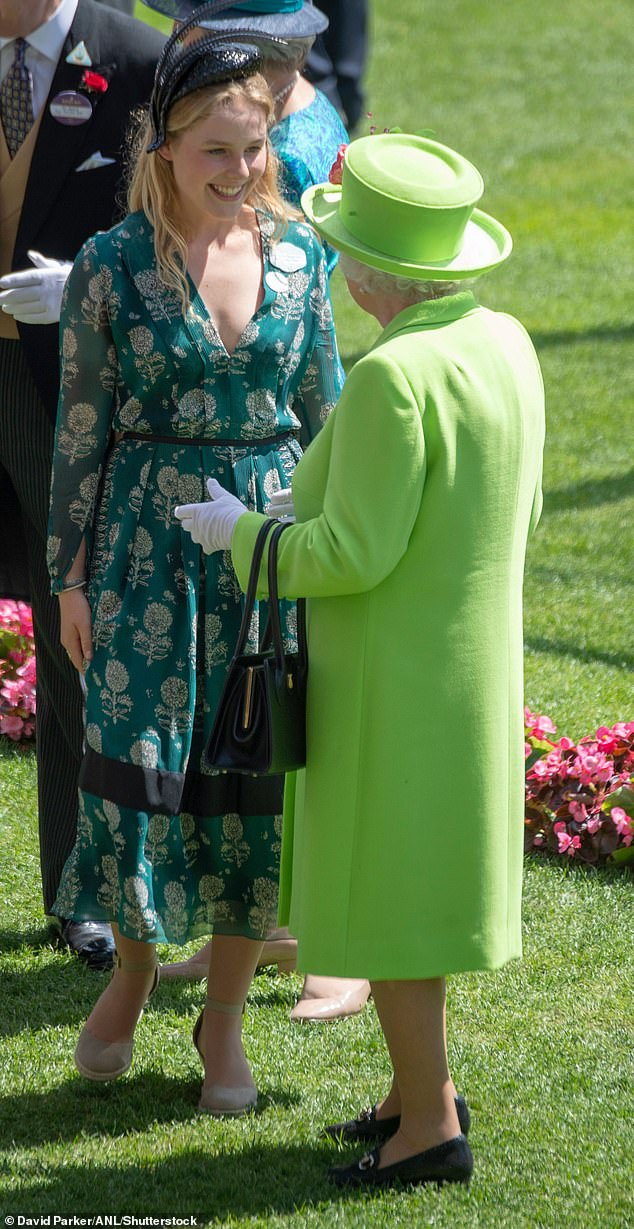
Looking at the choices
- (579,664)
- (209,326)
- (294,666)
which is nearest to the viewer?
(294,666)

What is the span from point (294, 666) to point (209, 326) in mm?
684

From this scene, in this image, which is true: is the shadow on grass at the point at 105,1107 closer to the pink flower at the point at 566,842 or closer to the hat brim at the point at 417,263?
the pink flower at the point at 566,842

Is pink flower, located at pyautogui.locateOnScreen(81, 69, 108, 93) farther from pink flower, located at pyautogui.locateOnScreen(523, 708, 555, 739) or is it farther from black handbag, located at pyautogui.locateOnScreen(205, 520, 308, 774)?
pink flower, located at pyautogui.locateOnScreen(523, 708, 555, 739)

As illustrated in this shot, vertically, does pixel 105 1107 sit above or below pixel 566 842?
above

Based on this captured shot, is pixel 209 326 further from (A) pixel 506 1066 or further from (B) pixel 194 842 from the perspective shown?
(A) pixel 506 1066

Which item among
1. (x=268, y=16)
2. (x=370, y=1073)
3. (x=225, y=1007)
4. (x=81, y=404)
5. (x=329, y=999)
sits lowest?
(x=329, y=999)

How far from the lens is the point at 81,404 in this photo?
10.5 ft

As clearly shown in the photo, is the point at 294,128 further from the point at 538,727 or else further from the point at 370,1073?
the point at 370,1073

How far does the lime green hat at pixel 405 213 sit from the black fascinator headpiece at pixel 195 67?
14.5 inches

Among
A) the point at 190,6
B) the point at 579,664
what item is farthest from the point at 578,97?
the point at 190,6

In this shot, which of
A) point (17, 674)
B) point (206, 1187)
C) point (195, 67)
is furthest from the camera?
point (17, 674)

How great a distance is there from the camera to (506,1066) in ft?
11.9

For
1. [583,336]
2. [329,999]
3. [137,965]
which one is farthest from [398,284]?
[583,336]

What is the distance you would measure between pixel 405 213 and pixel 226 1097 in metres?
1.81
